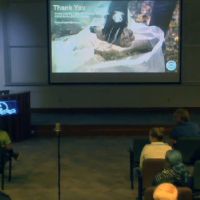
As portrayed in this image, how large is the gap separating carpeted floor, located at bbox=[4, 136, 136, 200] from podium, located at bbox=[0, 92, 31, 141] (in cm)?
21

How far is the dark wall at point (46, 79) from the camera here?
12461mm

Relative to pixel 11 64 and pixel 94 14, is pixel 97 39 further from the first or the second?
pixel 11 64

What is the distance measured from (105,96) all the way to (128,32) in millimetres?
1537

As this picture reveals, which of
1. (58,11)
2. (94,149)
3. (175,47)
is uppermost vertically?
(58,11)

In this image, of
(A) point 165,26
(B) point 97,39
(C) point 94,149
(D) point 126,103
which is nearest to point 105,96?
(D) point 126,103

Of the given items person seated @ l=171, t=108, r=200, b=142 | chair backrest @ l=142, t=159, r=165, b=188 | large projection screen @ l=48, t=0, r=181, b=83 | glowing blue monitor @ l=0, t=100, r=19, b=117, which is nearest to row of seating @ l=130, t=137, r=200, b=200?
chair backrest @ l=142, t=159, r=165, b=188

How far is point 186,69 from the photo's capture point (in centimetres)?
1251

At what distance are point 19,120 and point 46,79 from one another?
2395 millimetres

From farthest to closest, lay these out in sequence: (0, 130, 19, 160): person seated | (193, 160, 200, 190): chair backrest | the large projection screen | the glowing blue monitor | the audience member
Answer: the large projection screen → the glowing blue monitor → (0, 130, 19, 160): person seated → (193, 160, 200, 190): chair backrest → the audience member

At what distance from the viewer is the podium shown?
1017 centimetres

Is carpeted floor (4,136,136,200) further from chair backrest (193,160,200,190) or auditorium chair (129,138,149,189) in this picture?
chair backrest (193,160,200,190)

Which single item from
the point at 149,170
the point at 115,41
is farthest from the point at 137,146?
the point at 115,41

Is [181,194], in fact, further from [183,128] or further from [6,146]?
[6,146]

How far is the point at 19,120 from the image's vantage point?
10375mm
